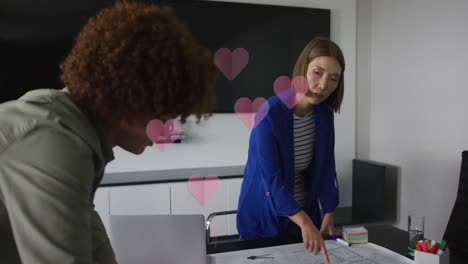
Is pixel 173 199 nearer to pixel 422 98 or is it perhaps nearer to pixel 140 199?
pixel 140 199

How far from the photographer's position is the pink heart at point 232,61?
10.0 ft

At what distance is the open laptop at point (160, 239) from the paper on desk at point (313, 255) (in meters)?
0.12

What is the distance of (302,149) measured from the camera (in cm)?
147

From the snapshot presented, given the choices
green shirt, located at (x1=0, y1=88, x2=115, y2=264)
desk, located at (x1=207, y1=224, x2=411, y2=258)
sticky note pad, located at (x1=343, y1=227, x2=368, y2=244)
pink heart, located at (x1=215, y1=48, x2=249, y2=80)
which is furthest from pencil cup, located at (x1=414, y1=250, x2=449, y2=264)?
pink heart, located at (x1=215, y1=48, x2=249, y2=80)

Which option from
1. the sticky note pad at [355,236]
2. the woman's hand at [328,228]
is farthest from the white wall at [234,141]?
the sticky note pad at [355,236]

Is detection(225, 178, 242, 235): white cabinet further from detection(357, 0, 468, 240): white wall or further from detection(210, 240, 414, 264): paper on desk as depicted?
detection(210, 240, 414, 264): paper on desk

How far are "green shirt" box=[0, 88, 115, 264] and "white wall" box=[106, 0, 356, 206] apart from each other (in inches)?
93.8

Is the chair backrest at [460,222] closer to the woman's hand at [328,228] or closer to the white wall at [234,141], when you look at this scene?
the woman's hand at [328,228]

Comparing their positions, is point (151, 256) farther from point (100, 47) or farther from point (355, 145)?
point (355, 145)

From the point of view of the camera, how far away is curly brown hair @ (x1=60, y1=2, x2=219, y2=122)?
0.56m

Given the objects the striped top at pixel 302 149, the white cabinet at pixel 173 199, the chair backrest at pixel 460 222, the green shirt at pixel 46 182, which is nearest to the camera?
the green shirt at pixel 46 182

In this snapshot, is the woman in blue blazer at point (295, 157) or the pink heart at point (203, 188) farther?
the pink heart at point (203, 188)

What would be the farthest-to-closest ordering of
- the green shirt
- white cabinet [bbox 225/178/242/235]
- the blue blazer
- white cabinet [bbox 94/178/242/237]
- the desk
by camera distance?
white cabinet [bbox 225/178/242/235] < white cabinet [bbox 94/178/242/237] < the blue blazer < the desk < the green shirt

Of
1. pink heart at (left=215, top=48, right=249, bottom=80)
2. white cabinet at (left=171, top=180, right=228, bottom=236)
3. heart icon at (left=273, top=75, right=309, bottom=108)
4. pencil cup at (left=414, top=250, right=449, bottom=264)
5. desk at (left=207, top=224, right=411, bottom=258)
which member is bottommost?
white cabinet at (left=171, top=180, right=228, bottom=236)
